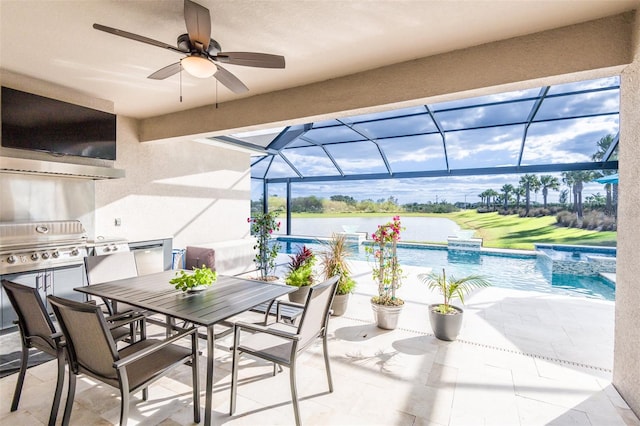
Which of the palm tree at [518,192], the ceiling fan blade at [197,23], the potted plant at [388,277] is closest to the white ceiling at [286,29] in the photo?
the ceiling fan blade at [197,23]

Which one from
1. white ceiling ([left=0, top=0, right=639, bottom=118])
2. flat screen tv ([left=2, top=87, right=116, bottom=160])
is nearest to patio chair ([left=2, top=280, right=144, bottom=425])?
white ceiling ([left=0, top=0, right=639, bottom=118])

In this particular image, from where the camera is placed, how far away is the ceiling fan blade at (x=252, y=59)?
7.00 feet

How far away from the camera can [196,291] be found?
2.52 metres

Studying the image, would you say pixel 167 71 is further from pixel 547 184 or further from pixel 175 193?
pixel 547 184

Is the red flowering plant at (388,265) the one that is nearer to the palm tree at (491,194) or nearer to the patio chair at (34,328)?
the patio chair at (34,328)

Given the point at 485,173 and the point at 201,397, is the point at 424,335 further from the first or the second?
the point at 485,173

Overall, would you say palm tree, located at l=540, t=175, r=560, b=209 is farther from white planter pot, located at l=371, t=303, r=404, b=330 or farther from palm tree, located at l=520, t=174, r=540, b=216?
white planter pot, located at l=371, t=303, r=404, b=330

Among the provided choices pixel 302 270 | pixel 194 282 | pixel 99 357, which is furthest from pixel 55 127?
pixel 302 270

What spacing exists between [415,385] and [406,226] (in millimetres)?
8886

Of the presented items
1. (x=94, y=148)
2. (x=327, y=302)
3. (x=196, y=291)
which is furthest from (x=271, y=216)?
(x=327, y=302)

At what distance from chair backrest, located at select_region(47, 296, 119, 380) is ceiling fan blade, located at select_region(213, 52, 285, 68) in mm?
1766

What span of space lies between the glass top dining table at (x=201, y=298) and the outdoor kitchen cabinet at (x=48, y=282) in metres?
1.40

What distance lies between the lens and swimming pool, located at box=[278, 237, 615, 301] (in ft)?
19.1

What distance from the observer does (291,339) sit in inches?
75.1
